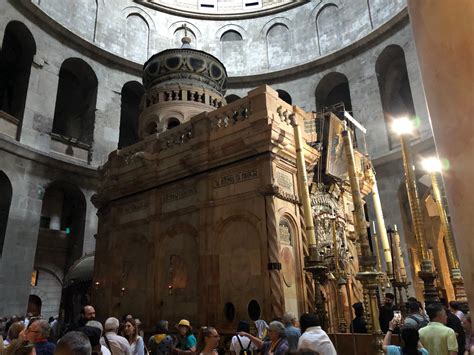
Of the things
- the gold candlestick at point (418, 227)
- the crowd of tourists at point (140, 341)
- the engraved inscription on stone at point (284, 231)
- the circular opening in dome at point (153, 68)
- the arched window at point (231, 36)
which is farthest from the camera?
the arched window at point (231, 36)

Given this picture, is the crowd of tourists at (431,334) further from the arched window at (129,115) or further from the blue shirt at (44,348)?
the arched window at (129,115)

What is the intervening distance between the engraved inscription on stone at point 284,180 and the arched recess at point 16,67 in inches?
596

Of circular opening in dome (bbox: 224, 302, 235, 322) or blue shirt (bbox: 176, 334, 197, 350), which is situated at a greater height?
circular opening in dome (bbox: 224, 302, 235, 322)

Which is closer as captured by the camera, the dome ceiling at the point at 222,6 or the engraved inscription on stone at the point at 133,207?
the engraved inscription on stone at the point at 133,207

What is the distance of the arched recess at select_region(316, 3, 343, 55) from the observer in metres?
25.8

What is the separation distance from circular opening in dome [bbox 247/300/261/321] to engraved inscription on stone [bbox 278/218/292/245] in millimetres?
1487

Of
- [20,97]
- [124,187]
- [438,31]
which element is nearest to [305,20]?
[20,97]

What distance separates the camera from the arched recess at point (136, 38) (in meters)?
26.2

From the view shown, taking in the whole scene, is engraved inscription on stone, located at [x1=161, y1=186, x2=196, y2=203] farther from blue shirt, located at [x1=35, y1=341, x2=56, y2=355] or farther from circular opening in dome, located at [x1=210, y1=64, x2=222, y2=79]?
circular opening in dome, located at [x1=210, y1=64, x2=222, y2=79]

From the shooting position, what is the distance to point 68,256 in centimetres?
2152

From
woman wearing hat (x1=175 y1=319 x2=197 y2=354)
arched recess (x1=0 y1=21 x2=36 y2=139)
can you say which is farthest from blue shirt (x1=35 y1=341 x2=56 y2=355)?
arched recess (x1=0 y1=21 x2=36 y2=139)

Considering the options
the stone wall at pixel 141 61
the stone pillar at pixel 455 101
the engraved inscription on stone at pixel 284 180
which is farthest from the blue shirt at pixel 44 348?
the stone wall at pixel 141 61

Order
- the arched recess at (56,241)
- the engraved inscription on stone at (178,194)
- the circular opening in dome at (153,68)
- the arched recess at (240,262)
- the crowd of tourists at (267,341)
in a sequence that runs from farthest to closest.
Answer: the arched recess at (56,241)
the circular opening in dome at (153,68)
the engraved inscription on stone at (178,194)
the arched recess at (240,262)
the crowd of tourists at (267,341)

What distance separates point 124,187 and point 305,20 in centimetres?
2075
